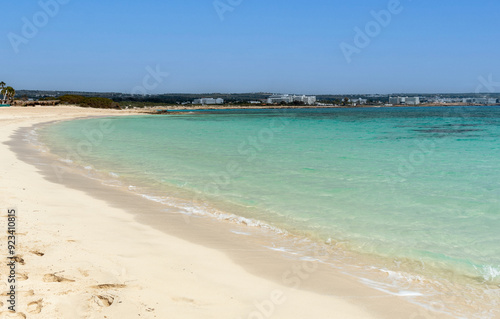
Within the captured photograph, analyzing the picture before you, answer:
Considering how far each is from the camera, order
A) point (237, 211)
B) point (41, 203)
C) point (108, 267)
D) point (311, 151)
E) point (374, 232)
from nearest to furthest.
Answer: point (108, 267) < point (374, 232) < point (41, 203) < point (237, 211) < point (311, 151)

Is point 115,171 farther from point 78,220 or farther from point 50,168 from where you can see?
point 78,220

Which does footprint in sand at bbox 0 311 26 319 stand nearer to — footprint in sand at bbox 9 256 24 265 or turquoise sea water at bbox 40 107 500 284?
footprint in sand at bbox 9 256 24 265

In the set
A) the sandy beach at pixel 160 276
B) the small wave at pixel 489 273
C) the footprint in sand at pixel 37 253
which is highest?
the footprint in sand at pixel 37 253

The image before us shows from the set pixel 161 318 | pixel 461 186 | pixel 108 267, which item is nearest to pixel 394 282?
pixel 161 318

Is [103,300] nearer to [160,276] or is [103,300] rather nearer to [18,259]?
[160,276]

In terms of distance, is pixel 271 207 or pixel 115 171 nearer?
pixel 271 207

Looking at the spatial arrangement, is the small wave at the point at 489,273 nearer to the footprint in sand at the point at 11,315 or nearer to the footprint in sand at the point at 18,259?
the footprint in sand at the point at 11,315

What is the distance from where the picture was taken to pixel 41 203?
21.8 feet

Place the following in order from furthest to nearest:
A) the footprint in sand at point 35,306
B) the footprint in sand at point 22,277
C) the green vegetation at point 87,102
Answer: the green vegetation at point 87,102
the footprint in sand at point 22,277
the footprint in sand at point 35,306

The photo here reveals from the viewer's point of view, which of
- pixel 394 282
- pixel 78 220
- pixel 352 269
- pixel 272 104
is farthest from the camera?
pixel 272 104

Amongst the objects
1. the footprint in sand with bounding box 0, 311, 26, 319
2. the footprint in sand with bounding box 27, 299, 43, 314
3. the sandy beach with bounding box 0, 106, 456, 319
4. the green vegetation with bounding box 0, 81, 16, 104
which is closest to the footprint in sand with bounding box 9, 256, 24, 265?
the sandy beach with bounding box 0, 106, 456, 319

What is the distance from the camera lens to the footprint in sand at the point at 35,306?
9.91ft

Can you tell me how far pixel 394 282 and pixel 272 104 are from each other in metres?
191

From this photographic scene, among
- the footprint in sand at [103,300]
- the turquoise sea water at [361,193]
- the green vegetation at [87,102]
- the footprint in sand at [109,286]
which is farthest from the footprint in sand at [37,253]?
the green vegetation at [87,102]
